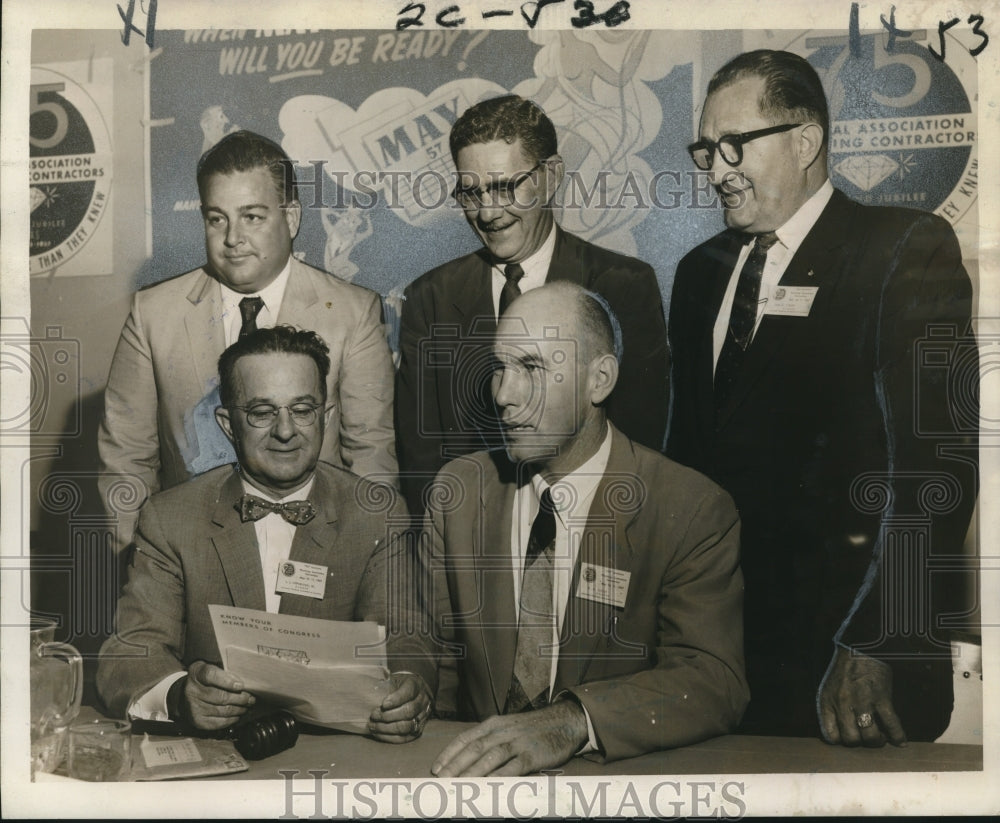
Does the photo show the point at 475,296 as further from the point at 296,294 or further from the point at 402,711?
the point at 402,711

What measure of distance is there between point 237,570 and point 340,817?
0.89 meters

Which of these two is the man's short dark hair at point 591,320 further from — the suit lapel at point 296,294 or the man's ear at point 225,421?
the man's ear at point 225,421

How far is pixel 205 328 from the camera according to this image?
345 cm

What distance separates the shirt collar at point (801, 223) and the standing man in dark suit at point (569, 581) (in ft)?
2.11

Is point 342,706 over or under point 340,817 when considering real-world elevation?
over

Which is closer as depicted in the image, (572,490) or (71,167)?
(572,490)

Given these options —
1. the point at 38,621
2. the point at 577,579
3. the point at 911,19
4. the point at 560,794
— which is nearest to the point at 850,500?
the point at 577,579

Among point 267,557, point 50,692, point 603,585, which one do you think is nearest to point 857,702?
point 603,585

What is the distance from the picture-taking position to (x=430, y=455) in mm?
3432

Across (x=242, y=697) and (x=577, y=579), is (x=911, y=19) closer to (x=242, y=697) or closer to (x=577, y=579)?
(x=577, y=579)

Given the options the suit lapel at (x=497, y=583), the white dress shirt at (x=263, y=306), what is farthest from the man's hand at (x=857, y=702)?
the white dress shirt at (x=263, y=306)

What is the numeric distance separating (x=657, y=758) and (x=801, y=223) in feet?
6.01

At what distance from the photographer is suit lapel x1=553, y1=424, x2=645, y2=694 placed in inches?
132

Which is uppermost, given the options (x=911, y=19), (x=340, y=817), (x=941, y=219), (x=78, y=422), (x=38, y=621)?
(x=911, y=19)
